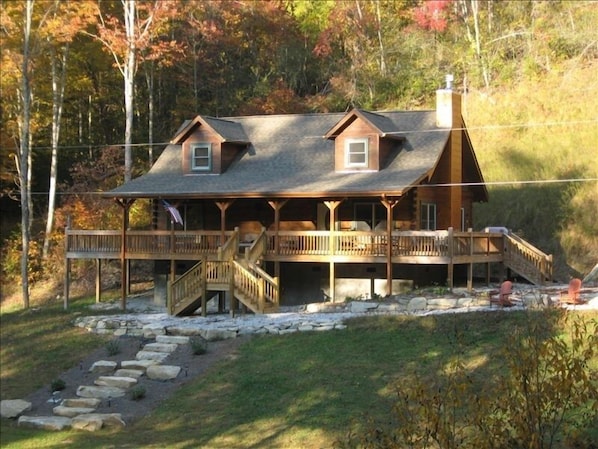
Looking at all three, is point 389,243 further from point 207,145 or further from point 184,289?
point 207,145

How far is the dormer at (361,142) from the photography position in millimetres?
31141

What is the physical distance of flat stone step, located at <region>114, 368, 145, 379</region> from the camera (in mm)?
22984

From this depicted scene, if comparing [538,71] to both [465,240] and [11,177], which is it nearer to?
[465,240]

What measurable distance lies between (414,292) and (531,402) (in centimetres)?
1887

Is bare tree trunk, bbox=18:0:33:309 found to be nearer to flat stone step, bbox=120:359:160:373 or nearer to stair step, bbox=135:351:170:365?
stair step, bbox=135:351:170:365

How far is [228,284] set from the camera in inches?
1098

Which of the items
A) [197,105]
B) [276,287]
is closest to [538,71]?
[197,105]

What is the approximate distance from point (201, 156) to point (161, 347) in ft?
35.7

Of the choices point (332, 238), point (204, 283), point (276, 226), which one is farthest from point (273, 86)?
point (204, 283)

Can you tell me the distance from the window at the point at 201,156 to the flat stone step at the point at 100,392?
1292 centimetres

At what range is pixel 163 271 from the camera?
111ft

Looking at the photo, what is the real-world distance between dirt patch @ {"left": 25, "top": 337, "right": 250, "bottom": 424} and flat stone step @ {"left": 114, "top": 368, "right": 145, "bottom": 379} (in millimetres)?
194

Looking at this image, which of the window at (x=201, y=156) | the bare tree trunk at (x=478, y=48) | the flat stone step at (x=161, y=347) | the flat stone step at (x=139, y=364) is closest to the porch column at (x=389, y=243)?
the flat stone step at (x=161, y=347)

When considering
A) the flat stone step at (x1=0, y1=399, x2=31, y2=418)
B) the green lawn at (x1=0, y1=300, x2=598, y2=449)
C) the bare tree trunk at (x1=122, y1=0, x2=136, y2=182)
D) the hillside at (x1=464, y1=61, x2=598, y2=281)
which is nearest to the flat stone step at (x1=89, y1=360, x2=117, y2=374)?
the green lawn at (x1=0, y1=300, x2=598, y2=449)
